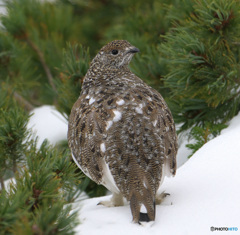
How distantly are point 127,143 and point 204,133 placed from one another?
0.94m

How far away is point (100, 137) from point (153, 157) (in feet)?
1.24

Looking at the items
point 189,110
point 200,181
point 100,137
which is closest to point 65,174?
point 100,137

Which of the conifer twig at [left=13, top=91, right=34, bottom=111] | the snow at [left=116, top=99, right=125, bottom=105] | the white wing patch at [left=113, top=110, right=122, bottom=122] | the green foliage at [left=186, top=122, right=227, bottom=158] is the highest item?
the snow at [left=116, top=99, right=125, bottom=105]

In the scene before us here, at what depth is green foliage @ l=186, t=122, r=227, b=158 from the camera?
142 inches

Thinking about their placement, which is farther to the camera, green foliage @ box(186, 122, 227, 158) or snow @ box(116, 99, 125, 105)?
green foliage @ box(186, 122, 227, 158)

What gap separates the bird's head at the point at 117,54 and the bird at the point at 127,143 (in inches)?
17.2

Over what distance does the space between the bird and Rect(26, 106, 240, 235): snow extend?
0.10 metres

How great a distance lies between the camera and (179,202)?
9.18 feet

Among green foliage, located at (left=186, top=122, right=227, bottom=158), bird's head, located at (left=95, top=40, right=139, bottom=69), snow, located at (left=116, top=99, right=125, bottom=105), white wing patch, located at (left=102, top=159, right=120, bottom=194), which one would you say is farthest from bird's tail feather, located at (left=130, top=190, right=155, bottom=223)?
bird's head, located at (left=95, top=40, right=139, bottom=69)

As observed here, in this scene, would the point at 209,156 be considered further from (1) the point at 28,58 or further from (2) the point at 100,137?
(1) the point at 28,58

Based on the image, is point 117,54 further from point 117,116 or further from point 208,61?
Result: point 117,116

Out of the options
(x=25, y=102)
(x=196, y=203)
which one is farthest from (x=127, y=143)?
(x=25, y=102)

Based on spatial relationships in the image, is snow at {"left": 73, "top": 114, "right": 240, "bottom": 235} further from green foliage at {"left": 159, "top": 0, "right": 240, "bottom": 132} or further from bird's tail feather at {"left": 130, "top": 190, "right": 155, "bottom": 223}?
green foliage at {"left": 159, "top": 0, "right": 240, "bottom": 132}

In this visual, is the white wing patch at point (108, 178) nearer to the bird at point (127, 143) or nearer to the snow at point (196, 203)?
the bird at point (127, 143)
